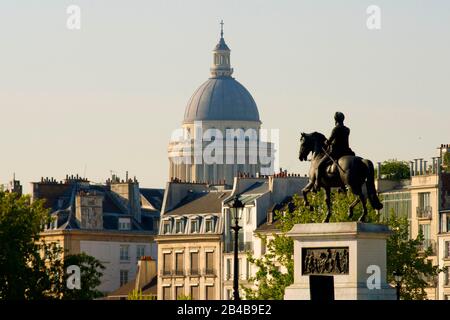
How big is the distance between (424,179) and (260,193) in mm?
16268

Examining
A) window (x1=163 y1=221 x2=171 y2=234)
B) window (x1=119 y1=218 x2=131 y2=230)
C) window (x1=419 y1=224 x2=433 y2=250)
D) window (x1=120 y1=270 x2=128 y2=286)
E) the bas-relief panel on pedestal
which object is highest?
window (x1=119 y1=218 x2=131 y2=230)

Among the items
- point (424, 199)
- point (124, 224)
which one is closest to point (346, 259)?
point (424, 199)

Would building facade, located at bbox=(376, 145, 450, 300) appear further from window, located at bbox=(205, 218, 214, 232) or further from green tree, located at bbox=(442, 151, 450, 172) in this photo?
window, located at bbox=(205, 218, 214, 232)

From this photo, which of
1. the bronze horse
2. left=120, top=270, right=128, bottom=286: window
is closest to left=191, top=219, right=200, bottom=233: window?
left=120, top=270, right=128, bottom=286: window

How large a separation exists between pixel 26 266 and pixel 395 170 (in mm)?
56078

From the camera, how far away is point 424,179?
147625 mm

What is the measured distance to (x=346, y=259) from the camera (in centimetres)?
6250

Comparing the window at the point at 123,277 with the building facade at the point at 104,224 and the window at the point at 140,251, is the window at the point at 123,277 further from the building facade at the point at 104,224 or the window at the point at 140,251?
the window at the point at 140,251

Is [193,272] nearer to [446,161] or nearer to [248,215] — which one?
[248,215]

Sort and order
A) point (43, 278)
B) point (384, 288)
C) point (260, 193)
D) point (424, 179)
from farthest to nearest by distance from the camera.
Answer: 1. point (260, 193)
2. point (424, 179)
3. point (43, 278)
4. point (384, 288)

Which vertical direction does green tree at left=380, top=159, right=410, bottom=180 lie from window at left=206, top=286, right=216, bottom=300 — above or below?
above

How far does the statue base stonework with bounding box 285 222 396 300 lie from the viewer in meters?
62.0
